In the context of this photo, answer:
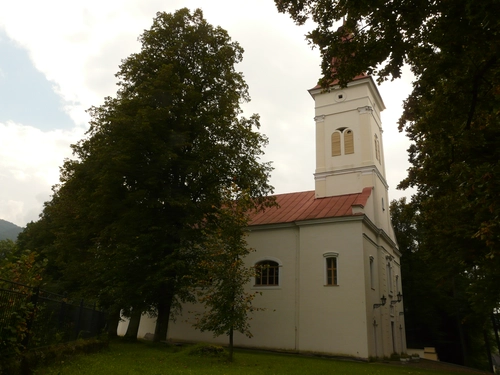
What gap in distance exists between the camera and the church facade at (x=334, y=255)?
64.9ft

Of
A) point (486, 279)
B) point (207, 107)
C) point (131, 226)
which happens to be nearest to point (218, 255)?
point (131, 226)

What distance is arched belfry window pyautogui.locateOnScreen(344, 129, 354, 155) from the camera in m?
25.0

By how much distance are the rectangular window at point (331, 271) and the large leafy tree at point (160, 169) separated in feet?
16.9

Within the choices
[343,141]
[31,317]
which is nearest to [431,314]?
[343,141]

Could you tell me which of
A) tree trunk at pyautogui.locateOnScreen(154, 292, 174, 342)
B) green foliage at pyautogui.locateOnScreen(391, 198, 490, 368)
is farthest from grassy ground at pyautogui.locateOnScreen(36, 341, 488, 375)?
green foliage at pyautogui.locateOnScreen(391, 198, 490, 368)

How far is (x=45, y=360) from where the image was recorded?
9.30m

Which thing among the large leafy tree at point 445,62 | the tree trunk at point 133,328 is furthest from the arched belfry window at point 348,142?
the tree trunk at point 133,328

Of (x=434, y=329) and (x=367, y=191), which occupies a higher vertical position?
(x=367, y=191)

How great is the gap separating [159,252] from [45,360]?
27.3ft

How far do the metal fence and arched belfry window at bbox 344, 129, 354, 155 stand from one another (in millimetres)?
17903

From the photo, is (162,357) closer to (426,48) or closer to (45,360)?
(45,360)

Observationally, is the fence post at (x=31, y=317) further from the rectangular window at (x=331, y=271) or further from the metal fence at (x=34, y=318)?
the rectangular window at (x=331, y=271)

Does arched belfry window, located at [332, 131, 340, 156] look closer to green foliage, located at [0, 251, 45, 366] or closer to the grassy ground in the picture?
the grassy ground

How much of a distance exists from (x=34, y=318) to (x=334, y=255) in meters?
15.4
